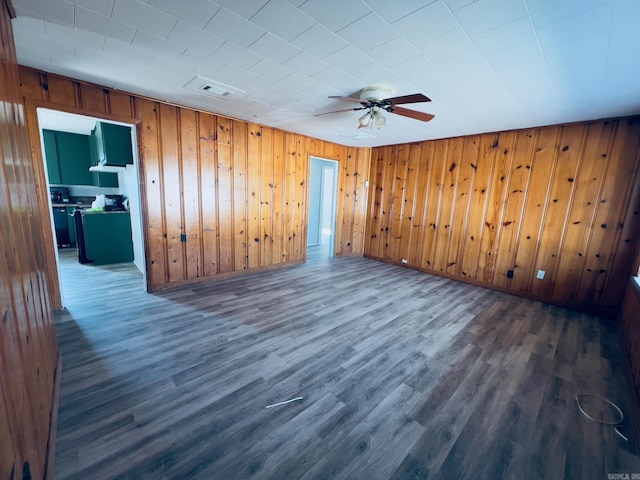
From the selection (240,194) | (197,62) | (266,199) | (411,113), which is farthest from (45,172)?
(411,113)

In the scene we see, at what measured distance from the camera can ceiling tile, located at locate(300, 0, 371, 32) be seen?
4.95ft

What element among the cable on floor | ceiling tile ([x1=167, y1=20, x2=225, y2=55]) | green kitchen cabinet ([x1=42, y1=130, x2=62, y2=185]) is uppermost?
ceiling tile ([x1=167, y1=20, x2=225, y2=55])

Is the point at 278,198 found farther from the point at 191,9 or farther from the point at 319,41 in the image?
the point at 191,9

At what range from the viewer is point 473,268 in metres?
4.41

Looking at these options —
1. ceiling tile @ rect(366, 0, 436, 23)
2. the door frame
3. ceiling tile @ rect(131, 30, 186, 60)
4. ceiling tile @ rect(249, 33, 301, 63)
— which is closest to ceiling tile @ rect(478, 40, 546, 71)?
ceiling tile @ rect(366, 0, 436, 23)

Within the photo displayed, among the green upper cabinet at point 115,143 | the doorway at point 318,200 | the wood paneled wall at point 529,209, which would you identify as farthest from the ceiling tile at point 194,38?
the doorway at point 318,200

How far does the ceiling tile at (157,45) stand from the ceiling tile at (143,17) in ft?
0.27

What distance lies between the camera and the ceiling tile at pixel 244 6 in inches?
60.4

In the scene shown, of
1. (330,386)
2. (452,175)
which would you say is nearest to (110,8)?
(330,386)

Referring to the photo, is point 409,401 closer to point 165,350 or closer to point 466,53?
point 165,350

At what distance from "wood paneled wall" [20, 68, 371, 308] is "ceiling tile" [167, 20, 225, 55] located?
5.41 ft

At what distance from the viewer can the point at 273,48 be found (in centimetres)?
201

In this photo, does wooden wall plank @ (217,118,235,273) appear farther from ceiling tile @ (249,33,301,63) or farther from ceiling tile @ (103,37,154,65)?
ceiling tile @ (249,33,301,63)

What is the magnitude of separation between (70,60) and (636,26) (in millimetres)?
4203
